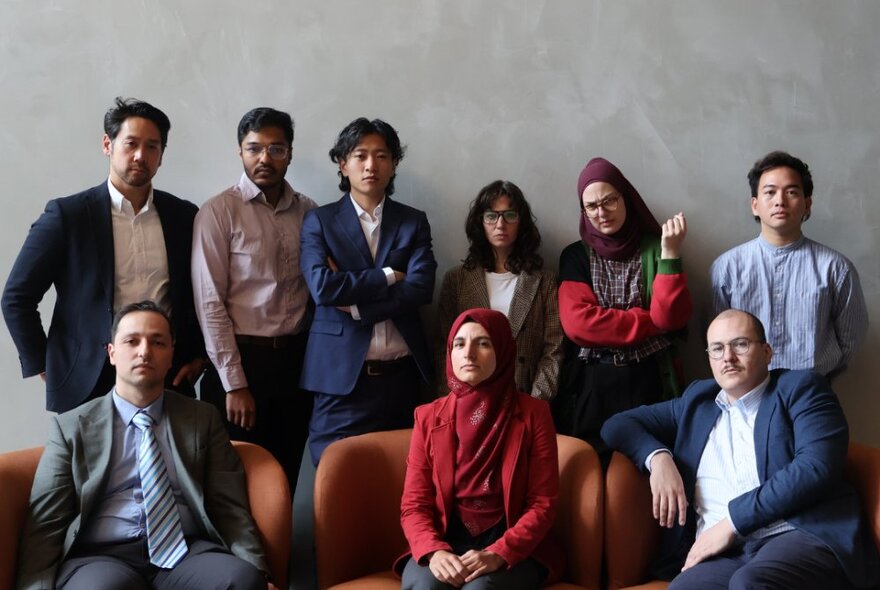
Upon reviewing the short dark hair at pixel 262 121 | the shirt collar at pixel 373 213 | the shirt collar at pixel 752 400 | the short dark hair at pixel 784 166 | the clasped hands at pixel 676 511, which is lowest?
the clasped hands at pixel 676 511

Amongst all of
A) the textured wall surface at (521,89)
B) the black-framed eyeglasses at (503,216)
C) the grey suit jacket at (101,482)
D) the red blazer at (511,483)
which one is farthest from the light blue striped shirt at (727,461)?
the grey suit jacket at (101,482)

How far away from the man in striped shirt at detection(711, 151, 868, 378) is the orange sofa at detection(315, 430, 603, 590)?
3.00 ft

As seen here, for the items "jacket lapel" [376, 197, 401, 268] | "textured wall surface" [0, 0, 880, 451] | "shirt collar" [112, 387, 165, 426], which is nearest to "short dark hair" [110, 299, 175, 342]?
"shirt collar" [112, 387, 165, 426]

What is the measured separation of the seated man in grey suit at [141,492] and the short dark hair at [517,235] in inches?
47.9

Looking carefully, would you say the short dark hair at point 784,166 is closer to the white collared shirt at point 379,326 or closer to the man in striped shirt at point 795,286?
the man in striped shirt at point 795,286

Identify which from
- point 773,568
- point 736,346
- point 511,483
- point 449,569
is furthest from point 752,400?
point 449,569

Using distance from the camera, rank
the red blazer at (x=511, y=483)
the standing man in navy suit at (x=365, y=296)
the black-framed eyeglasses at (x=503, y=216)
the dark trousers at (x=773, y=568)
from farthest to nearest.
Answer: the black-framed eyeglasses at (x=503, y=216) < the standing man in navy suit at (x=365, y=296) < the red blazer at (x=511, y=483) < the dark trousers at (x=773, y=568)

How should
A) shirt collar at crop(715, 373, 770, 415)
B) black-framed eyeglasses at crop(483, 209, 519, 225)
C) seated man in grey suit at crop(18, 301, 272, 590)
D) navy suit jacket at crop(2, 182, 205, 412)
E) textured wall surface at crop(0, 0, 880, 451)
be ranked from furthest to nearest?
textured wall surface at crop(0, 0, 880, 451) < black-framed eyeglasses at crop(483, 209, 519, 225) < navy suit jacket at crop(2, 182, 205, 412) < shirt collar at crop(715, 373, 770, 415) < seated man in grey suit at crop(18, 301, 272, 590)

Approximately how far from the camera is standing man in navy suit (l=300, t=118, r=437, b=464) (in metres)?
3.12

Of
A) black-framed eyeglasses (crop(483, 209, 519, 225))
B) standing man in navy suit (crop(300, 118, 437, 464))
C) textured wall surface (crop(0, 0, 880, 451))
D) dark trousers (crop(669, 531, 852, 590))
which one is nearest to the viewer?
dark trousers (crop(669, 531, 852, 590))

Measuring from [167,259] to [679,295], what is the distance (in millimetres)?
1824

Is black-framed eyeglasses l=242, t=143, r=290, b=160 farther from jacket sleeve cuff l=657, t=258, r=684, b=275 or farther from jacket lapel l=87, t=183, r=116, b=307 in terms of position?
jacket sleeve cuff l=657, t=258, r=684, b=275

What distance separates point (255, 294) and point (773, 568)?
1.95 metres

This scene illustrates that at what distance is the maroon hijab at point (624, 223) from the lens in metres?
3.27
